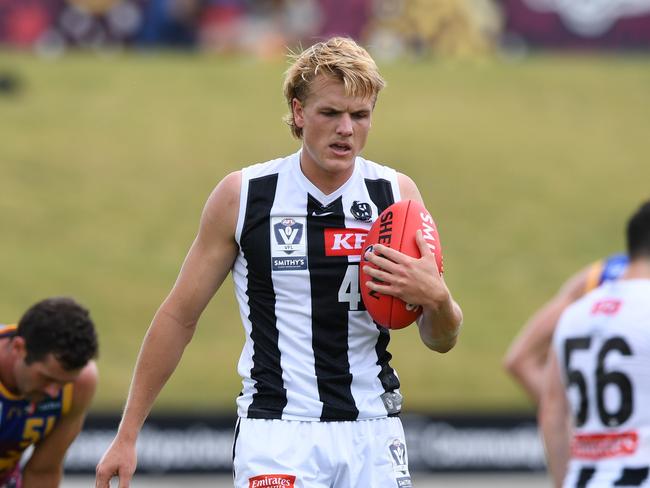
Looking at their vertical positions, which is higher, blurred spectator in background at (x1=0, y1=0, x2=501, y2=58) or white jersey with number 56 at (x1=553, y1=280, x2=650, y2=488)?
blurred spectator in background at (x1=0, y1=0, x2=501, y2=58)

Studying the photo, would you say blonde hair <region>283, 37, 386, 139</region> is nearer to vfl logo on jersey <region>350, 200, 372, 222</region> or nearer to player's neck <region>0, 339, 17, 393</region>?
vfl logo on jersey <region>350, 200, 372, 222</region>

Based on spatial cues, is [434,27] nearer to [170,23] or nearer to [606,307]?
[170,23]

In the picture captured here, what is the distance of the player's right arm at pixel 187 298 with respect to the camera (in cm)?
430

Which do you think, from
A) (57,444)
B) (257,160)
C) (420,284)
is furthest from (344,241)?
(257,160)

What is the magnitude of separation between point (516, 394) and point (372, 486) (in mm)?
12173

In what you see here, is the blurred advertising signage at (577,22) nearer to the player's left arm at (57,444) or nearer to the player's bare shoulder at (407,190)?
the player's left arm at (57,444)

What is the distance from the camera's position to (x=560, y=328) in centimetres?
476

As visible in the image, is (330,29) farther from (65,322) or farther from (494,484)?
(65,322)

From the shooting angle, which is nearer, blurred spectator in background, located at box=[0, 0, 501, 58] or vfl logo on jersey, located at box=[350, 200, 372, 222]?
vfl logo on jersey, located at box=[350, 200, 372, 222]

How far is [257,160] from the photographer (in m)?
20.2

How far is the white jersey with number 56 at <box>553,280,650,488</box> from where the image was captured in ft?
14.8

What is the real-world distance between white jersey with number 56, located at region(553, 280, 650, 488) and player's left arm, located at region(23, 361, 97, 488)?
7.22ft

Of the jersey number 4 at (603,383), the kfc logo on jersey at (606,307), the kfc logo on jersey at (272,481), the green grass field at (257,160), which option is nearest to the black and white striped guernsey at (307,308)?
the kfc logo on jersey at (272,481)

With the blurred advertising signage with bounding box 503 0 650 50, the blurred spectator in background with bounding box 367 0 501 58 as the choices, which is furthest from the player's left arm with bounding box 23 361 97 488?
the blurred advertising signage with bounding box 503 0 650 50
